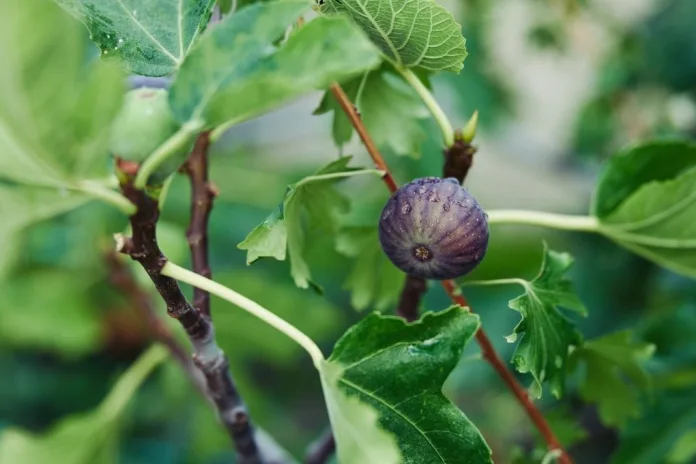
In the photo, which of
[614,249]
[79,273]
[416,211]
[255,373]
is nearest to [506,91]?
[614,249]

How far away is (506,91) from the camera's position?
5.17 feet

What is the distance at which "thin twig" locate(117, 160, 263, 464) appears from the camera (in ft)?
1.21

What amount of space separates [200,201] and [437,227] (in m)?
0.19

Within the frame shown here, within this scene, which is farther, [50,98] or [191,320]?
[191,320]

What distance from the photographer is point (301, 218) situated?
52 cm

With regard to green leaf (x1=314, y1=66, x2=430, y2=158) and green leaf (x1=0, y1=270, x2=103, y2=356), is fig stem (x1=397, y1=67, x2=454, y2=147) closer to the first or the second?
green leaf (x1=314, y1=66, x2=430, y2=158)

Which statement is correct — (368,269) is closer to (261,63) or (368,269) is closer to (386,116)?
(386,116)

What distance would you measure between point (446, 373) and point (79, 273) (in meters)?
0.90

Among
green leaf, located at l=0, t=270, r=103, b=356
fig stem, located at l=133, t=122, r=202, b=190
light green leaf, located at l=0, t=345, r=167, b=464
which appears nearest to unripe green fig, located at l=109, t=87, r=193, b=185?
fig stem, located at l=133, t=122, r=202, b=190

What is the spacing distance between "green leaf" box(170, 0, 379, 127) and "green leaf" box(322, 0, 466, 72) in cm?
7

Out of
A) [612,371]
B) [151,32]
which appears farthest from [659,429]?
[151,32]

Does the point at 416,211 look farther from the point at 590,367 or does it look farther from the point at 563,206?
the point at 563,206

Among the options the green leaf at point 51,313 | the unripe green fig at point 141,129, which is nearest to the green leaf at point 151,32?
the unripe green fig at point 141,129

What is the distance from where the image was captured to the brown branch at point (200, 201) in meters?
0.53
